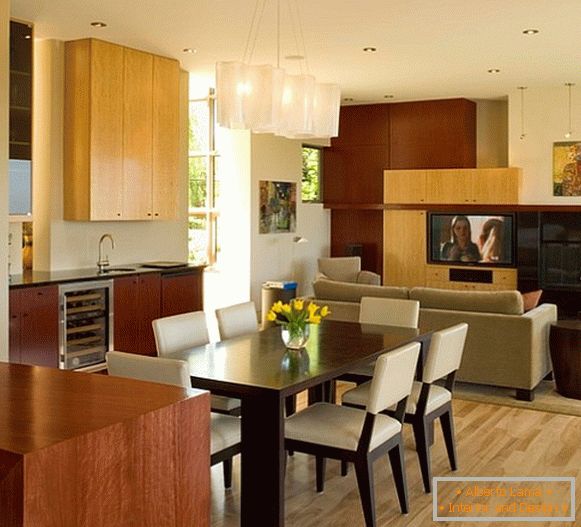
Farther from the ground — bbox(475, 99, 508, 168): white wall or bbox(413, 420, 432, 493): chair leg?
bbox(475, 99, 508, 168): white wall

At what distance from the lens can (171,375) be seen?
3.26m

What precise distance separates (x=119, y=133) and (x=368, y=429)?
4655 millimetres

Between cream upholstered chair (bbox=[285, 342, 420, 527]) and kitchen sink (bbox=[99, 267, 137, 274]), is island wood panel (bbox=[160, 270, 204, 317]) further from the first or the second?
cream upholstered chair (bbox=[285, 342, 420, 527])

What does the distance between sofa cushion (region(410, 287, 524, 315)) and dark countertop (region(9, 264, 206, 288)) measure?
2.40m

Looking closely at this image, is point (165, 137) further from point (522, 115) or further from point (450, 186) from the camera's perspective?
point (522, 115)

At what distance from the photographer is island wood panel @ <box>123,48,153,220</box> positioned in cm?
733

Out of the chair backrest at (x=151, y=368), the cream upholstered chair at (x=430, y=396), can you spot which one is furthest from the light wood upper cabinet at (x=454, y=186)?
the chair backrest at (x=151, y=368)

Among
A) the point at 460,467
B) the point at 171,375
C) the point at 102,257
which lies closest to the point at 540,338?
the point at 460,467

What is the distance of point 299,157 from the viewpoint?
11.6 meters

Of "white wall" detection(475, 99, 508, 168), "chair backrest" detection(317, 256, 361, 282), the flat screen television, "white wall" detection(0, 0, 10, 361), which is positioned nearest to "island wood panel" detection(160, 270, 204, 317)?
"white wall" detection(0, 0, 10, 361)

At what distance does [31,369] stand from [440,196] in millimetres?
9164

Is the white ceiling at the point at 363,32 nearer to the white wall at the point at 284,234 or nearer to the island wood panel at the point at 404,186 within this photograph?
the white wall at the point at 284,234

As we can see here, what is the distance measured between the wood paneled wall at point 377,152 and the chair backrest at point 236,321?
6.84 m

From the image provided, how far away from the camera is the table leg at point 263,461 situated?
332 cm
